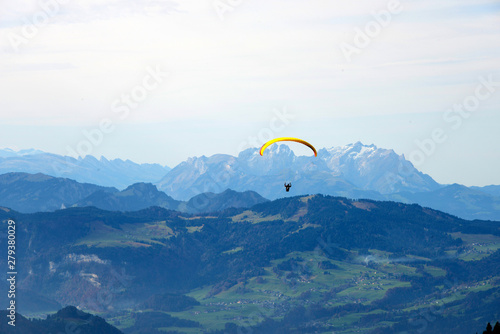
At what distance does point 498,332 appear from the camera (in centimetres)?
17475

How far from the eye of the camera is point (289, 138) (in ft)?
629

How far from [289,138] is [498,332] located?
67282 mm

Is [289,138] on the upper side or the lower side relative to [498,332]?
upper

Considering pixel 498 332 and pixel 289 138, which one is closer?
pixel 498 332
